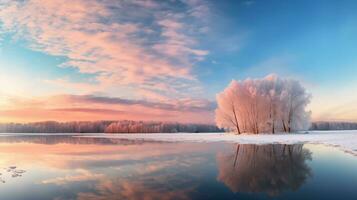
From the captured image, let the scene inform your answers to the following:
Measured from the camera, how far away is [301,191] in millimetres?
10500

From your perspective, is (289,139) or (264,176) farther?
(289,139)

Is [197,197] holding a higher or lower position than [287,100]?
lower

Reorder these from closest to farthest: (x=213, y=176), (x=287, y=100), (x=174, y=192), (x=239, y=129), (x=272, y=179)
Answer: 1. (x=174, y=192)
2. (x=272, y=179)
3. (x=213, y=176)
4. (x=287, y=100)
5. (x=239, y=129)

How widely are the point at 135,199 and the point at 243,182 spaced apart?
4.88 meters

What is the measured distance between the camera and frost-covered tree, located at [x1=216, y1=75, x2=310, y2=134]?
2441 inches

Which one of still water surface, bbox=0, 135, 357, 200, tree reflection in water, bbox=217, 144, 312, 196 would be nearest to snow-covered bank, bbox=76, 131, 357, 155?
tree reflection in water, bbox=217, 144, 312, 196

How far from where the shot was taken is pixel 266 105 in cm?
6216

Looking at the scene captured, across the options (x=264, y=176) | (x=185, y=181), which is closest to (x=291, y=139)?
(x=264, y=176)

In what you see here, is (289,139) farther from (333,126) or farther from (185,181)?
(333,126)

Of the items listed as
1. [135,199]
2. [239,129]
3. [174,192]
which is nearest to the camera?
[135,199]

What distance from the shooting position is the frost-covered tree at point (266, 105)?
203 ft

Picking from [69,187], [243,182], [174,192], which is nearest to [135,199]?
[174,192]

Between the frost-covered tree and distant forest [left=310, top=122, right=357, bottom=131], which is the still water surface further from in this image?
distant forest [left=310, top=122, right=357, bottom=131]

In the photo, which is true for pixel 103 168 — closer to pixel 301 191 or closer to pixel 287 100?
pixel 301 191
